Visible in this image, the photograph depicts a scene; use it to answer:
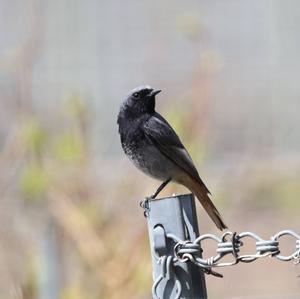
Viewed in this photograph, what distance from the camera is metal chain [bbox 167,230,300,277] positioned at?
260 centimetres

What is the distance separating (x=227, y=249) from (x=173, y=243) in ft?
0.56

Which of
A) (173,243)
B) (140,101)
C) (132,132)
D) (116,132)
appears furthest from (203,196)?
(116,132)

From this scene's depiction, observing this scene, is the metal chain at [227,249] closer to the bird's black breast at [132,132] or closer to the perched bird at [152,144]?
the perched bird at [152,144]

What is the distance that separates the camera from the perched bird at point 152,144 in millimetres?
4184

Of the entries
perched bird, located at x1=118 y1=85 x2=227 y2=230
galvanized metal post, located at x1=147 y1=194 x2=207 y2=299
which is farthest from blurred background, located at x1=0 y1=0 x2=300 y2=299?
galvanized metal post, located at x1=147 y1=194 x2=207 y2=299

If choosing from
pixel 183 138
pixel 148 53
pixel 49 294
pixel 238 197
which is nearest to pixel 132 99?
pixel 49 294

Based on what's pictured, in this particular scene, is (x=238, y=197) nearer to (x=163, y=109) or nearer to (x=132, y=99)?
(x=163, y=109)

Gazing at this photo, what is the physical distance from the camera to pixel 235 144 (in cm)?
772

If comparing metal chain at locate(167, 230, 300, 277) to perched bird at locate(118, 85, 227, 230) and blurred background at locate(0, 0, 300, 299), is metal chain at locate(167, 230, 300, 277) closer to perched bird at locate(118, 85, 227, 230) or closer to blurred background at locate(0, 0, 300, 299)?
perched bird at locate(118, 85, 227, 230)

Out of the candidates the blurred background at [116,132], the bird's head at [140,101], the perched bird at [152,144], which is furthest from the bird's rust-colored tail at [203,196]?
the blurred background at [116,132]

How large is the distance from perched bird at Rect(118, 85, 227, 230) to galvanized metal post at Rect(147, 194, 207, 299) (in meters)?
1.26

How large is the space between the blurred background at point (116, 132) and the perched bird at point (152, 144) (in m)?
1.01

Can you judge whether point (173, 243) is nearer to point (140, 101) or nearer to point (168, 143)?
point (168, 143)

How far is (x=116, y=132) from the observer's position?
7441mm
